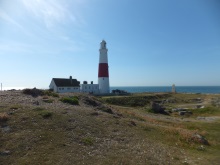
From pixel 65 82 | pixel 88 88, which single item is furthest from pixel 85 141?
pixel 88 88

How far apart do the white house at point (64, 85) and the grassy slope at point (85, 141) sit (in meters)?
59.1

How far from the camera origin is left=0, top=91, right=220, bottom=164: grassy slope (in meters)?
16.3

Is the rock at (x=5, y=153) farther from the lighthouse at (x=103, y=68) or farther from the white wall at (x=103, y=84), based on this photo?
A: the white wall at (x=103, y=84)

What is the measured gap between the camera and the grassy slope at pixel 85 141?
16266 millimetres

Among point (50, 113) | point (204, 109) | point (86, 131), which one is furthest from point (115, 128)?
point (204, 109)

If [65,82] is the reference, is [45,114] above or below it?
below

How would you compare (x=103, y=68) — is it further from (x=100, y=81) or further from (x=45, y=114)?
(x=45, y=114)

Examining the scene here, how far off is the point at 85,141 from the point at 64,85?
69.4 meters

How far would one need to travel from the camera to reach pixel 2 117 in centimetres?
2064

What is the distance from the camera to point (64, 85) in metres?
86.6

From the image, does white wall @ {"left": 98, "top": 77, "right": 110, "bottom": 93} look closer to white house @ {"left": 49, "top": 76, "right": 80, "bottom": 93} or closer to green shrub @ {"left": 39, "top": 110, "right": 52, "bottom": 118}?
white house @ {"left": 49, "top": 76, "right": 80, "bottom": 93}

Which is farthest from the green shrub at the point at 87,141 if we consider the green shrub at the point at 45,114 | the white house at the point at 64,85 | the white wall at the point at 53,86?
the white wall at the point at 53,86

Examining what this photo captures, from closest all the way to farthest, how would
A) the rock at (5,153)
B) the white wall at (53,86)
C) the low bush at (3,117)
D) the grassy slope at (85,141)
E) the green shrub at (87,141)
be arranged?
the rock at (5,153) → the grassy slope at (85,141) → the green shrub at (87,141) → the low bush at (3,117) → the white wall at (53,86)

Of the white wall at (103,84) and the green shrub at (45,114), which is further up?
the white wall at (103,84)
